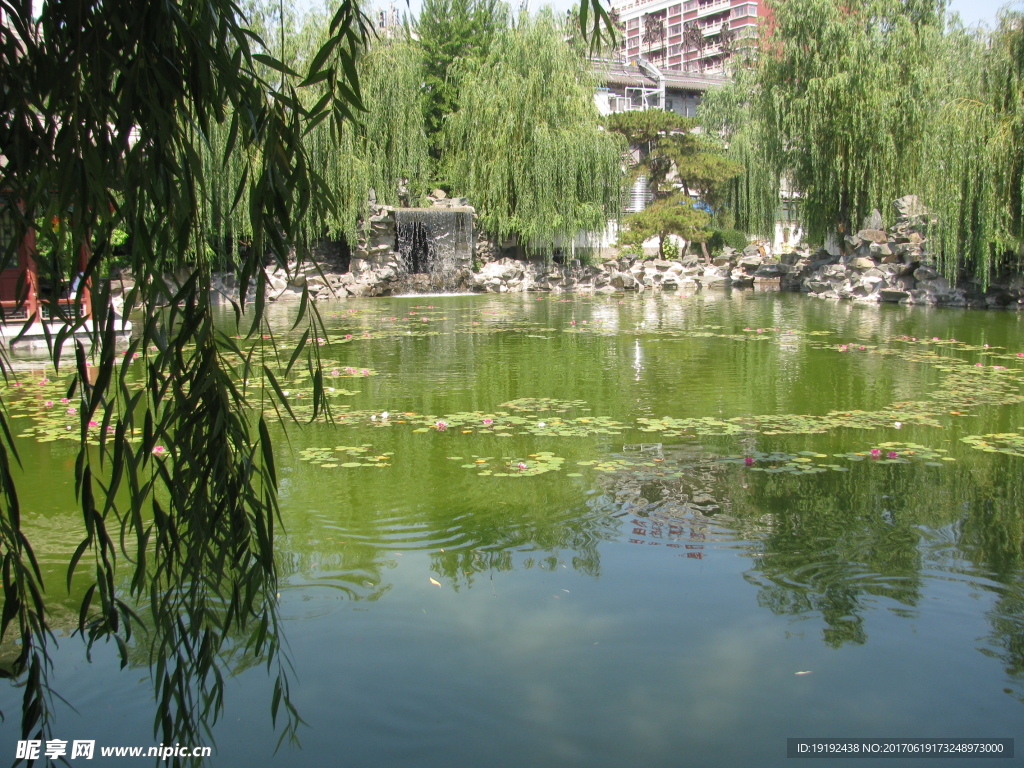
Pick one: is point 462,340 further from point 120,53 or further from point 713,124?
point 713,124

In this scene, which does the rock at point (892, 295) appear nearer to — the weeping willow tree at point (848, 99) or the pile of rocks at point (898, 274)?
the pile of rocks at point (898, 274)

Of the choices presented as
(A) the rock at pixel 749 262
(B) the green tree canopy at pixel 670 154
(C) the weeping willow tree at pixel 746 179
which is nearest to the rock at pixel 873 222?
(C) the weeping willow tree at pixel 746 179

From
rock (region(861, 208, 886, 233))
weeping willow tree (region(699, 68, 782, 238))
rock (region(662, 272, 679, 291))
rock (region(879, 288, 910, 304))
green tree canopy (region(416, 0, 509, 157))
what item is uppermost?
green tree canopy (region(416, 0, 509, 157))

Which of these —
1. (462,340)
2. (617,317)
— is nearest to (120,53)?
(462,340)

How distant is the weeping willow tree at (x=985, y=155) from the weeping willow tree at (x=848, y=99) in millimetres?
2540

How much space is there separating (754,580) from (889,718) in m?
0.95

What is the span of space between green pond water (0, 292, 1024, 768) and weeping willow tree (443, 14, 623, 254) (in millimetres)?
15244

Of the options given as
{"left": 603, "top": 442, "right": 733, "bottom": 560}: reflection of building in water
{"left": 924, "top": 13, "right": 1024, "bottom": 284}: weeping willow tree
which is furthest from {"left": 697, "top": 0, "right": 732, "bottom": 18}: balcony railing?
{"left": 603, "top": 442, "right": 733, "bottom": 560}: reflection of building in water

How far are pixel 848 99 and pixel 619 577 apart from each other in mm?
17194

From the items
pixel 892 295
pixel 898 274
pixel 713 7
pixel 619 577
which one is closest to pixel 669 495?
pixel 619 577

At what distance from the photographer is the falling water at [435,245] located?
22.2m

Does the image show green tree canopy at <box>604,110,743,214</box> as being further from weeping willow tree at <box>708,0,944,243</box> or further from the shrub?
weeping willow tree at <box>708,0,944,243</box>

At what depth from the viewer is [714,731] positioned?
2.61m

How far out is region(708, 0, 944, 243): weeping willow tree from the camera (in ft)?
58.7
